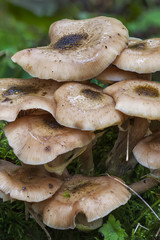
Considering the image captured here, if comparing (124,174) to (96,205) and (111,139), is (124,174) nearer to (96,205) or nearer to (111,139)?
(111,139)

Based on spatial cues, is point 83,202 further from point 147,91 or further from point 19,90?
point 19,90

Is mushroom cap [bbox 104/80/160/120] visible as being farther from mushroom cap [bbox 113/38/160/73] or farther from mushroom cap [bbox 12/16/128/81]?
mushroom cap [bbox 12/16/128/81]

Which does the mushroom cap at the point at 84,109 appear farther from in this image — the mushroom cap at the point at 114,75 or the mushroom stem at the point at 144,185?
the mushroom stem at the point at 144,185

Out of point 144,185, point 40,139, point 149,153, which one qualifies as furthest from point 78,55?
point 144,185

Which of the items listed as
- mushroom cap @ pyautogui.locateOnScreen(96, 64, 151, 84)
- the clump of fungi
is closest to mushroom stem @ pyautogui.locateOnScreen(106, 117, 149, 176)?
the clump of fungi

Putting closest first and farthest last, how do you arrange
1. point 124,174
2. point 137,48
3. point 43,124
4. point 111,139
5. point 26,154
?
point 26,154, point 43,124, point 137,48, point 124,174, point 111,139

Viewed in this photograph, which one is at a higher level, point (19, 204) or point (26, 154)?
point (26, 154)

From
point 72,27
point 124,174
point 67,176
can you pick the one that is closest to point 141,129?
point 124,174
